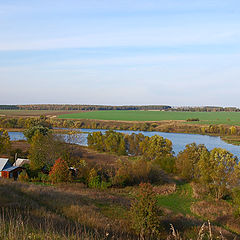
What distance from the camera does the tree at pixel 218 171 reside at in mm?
28672

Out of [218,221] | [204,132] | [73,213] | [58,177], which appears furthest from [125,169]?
[204,132]

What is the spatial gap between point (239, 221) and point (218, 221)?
1.51 metres

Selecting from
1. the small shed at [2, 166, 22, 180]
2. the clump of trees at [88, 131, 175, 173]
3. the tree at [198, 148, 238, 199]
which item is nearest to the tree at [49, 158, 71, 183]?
the small shed at [2, 166, 22, 180]

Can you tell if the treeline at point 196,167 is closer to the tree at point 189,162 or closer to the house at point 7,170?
the tree at point 189,162

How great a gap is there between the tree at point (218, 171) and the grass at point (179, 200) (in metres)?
2.74

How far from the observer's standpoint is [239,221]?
19141mm

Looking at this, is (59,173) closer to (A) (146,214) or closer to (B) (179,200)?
(B) (179,200)

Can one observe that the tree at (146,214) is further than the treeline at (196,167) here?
No

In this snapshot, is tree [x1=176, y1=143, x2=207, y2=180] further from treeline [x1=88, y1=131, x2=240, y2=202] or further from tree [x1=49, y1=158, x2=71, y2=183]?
tree [x1=49, y1=158, x2=71, y2=183]

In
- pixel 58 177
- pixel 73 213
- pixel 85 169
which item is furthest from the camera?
pixel 85 169

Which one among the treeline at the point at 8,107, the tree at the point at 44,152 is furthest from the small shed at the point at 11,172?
the treeline at the point at 8,107

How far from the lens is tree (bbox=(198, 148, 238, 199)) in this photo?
28672 millimetres

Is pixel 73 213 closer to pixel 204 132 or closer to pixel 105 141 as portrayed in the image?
pixel 105 141

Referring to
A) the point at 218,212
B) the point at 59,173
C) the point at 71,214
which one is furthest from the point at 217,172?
the point at 71,214
